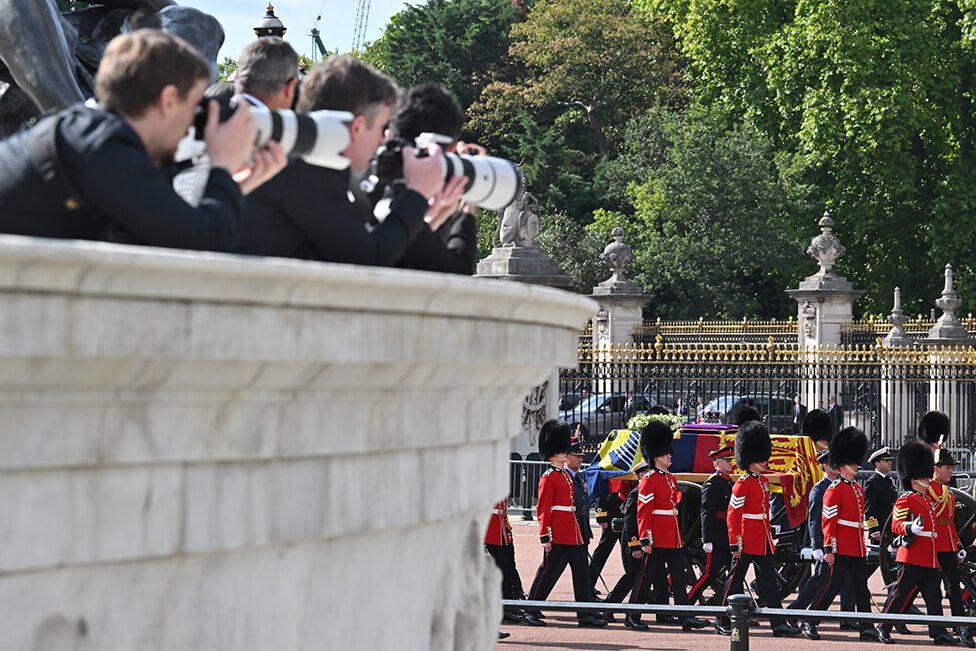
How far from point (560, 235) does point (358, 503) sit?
37.3 metres

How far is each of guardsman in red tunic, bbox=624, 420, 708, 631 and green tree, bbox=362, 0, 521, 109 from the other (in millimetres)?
36813

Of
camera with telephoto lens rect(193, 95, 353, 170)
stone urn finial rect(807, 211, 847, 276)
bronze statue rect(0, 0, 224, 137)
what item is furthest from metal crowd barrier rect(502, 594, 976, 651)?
stone urn finial rect(807, 211, 847, 276)

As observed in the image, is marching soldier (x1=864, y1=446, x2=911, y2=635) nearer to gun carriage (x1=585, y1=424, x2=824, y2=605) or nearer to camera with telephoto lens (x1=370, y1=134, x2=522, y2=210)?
gun carriage (x1=585, y1=424, x2=824, y2=605)

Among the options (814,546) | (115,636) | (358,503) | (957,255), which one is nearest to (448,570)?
(358,503)

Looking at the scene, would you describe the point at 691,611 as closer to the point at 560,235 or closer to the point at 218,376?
the point at 218,376

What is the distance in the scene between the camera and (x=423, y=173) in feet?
9.90

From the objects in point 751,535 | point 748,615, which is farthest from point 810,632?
point 748,615

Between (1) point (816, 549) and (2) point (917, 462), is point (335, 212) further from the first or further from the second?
(2) point (917, 462)

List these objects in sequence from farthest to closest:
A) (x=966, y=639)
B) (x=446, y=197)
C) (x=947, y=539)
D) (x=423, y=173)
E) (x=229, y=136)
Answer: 1. (x=947, y=539)
2. (x=966, y=639)
3. (x=446, y=197)
4. (x=423, y=173)
5. (x=229, y=136)

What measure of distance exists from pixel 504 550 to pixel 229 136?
8231 mm

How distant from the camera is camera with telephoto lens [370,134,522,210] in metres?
3.11

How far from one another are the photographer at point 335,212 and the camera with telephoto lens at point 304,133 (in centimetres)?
5

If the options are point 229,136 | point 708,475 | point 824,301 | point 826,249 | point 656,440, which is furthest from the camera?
point 826,249

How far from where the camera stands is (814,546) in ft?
35.6
